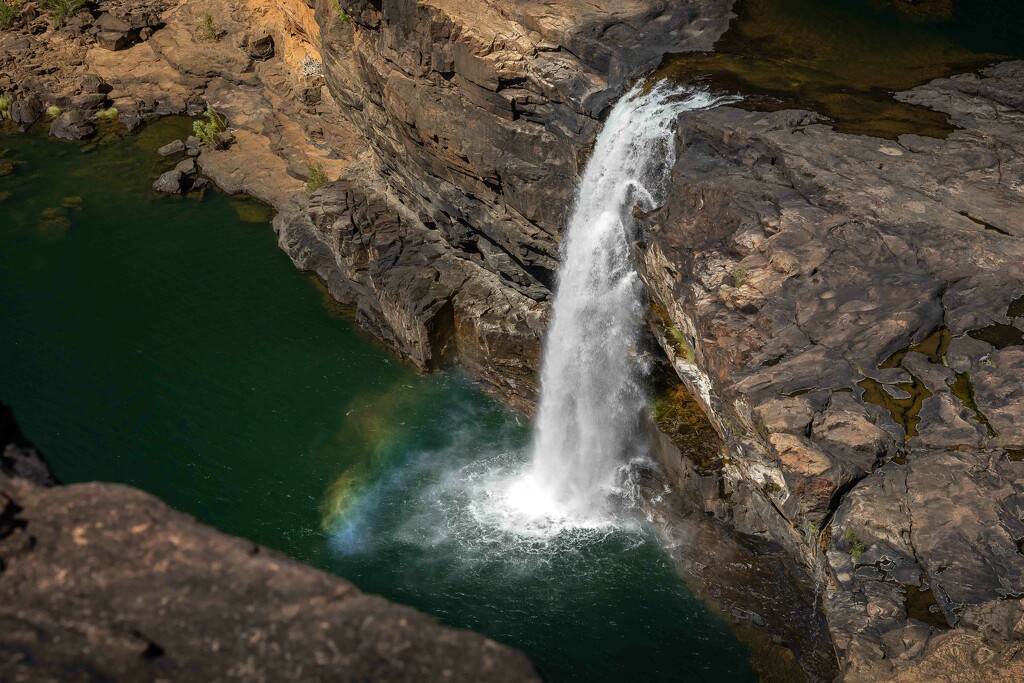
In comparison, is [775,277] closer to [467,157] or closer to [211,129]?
[467,157]

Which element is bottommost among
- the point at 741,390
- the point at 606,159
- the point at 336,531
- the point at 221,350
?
the point at 336,531

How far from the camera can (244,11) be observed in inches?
1166

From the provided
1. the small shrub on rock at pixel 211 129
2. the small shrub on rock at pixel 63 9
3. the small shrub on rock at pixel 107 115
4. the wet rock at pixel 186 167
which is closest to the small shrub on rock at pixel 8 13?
the small shrub on rock at pixel 63 9

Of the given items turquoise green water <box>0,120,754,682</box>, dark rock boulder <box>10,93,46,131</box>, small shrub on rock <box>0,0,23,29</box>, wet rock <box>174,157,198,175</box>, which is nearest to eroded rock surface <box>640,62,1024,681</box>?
turquoise green water <box>0,120,754,682</box>

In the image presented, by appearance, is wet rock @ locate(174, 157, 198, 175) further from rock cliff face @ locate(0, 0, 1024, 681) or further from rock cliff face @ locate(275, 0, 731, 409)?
rock cliff face @ locate(0, 0, 1024, 681)

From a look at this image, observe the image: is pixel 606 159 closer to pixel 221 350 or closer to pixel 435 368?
pixel 435 368

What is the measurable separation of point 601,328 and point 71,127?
2168 centimetres

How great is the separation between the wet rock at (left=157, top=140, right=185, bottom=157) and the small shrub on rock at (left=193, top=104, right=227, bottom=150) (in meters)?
0.66

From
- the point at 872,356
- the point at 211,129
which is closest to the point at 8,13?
the point at 211,129

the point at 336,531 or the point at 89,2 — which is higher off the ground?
the point at 89,2

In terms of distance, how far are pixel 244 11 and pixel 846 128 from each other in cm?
2143

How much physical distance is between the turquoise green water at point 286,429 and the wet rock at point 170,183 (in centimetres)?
31

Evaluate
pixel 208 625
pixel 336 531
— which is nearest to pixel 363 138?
pixel 336 531

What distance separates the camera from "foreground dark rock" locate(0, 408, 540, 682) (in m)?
5.70
